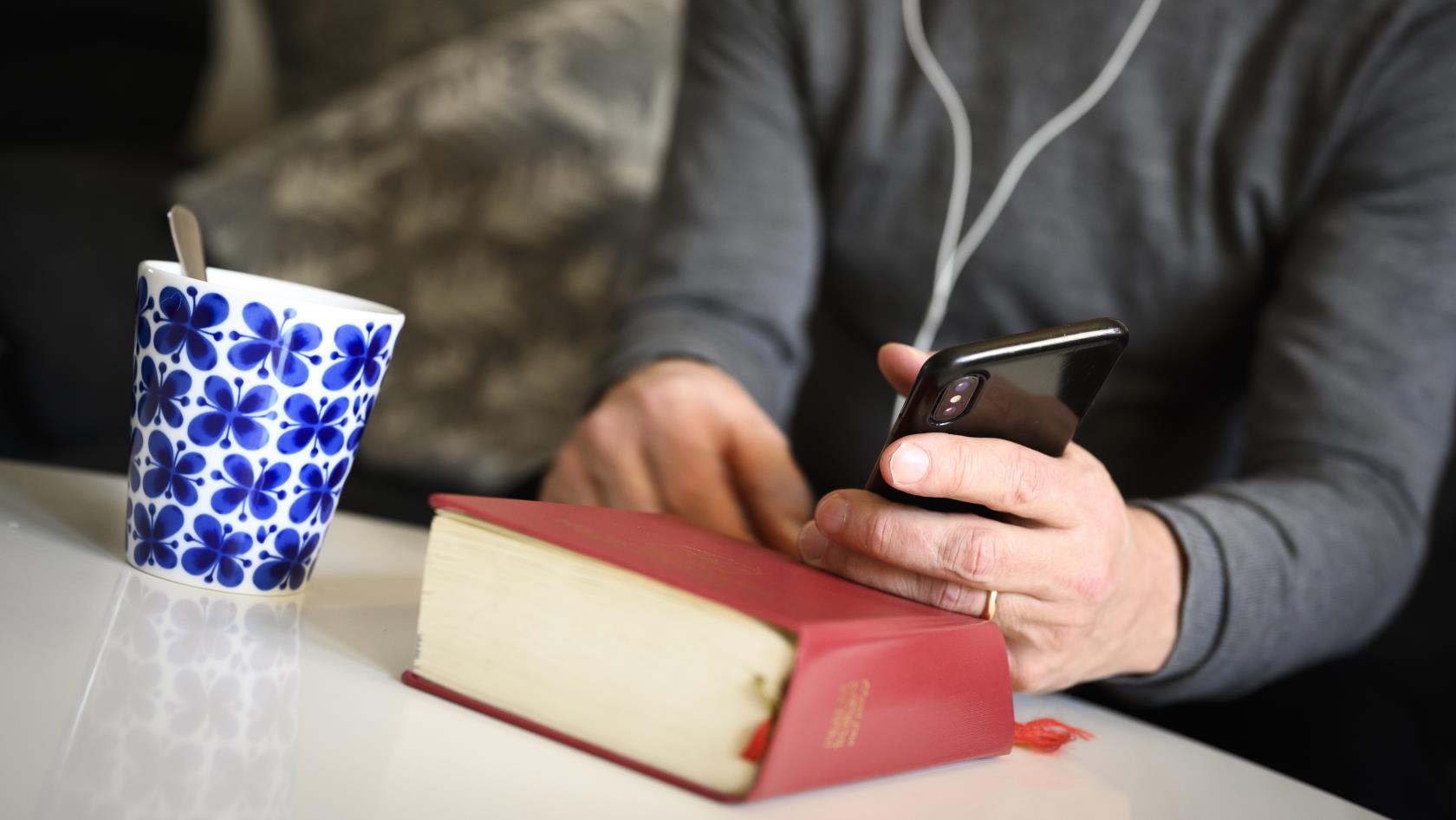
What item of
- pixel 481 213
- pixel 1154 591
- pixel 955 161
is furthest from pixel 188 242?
pixel 481 213

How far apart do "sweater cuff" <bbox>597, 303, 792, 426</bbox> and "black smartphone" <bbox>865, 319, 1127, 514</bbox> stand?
39 centimetres

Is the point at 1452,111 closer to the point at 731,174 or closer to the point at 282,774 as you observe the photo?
the point at 731,174

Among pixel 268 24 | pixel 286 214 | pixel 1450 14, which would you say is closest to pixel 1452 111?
pixel 1450 14

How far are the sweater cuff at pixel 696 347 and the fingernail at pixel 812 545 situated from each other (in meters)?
0.35

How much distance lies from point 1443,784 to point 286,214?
4.04ft

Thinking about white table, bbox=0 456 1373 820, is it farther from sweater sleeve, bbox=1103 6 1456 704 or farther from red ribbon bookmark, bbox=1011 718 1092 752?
sweater sleeve, bbox=1103 6 1456 704

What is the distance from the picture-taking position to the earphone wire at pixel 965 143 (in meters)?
0.89

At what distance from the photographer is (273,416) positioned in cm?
44

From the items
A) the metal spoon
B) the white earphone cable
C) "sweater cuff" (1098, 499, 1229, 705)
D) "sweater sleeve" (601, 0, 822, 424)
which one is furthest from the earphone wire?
the metal spoon

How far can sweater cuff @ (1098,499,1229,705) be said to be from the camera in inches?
22.6

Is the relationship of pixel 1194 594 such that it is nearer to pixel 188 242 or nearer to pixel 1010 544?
pixel 1010 544

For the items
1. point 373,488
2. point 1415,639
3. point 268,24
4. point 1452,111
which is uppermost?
point 1452,111

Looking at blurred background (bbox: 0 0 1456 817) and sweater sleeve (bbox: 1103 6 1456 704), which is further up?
sweater sleeve (bbox: 1103 6 1456 704)

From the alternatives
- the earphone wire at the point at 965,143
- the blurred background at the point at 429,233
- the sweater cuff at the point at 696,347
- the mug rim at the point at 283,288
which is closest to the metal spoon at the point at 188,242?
the mug rim at the point at 283,288
